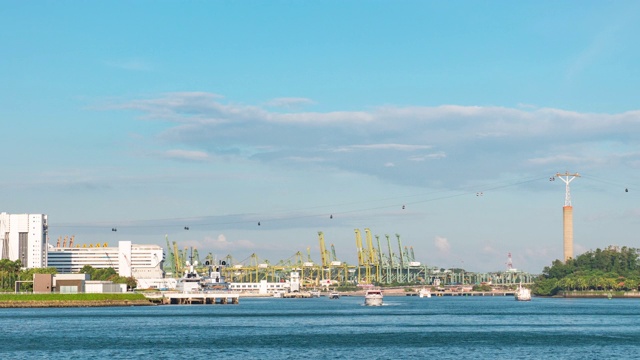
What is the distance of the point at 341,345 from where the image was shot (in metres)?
97.8

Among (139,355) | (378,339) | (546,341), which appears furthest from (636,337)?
(139,355)

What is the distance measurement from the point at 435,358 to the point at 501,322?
62426 millimetres

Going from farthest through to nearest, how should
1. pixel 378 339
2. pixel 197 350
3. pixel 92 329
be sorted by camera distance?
pixel 92 329 → pixel 378 339 → pixel 197 350

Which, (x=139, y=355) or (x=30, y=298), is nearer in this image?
(x=139, y=355)

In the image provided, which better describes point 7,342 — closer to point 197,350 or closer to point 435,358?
point 197,350

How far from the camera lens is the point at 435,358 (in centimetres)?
8425

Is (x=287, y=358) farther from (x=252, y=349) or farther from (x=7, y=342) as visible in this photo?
(x=7, y=342)

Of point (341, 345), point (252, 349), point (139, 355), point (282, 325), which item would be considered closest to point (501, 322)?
point (282, 325)

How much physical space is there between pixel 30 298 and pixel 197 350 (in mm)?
115313

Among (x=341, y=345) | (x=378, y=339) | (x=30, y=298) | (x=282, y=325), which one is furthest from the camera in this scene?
(x=30, y=298)

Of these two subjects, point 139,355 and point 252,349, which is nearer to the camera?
point 139,355

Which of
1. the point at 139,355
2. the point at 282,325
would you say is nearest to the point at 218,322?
the point at 282,325

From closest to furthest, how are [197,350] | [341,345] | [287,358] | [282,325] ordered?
1. [287,358]
2. [197,350]
3. [341,345]
4. [282,325]

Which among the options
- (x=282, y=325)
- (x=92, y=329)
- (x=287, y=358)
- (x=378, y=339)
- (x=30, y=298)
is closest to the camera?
(x=287, y=358)
